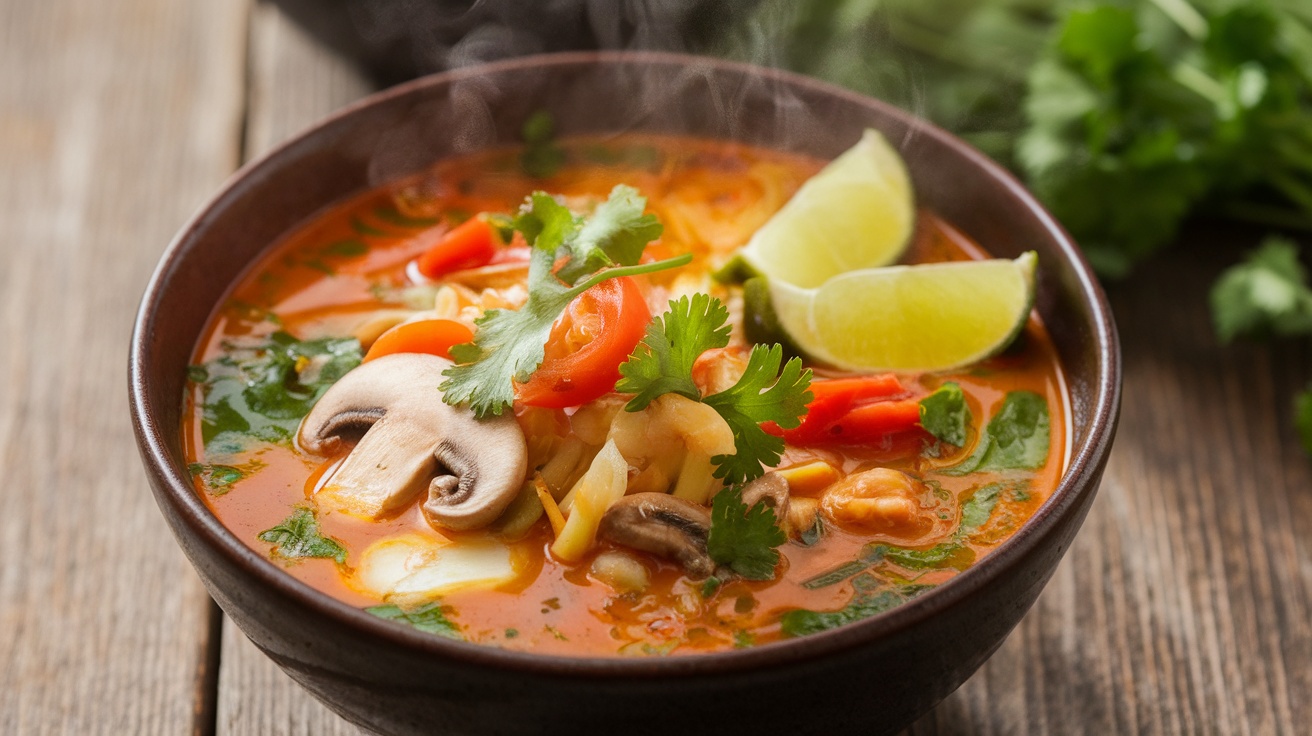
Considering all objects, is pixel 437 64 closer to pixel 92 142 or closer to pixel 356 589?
pixel 92 142

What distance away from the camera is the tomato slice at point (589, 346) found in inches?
105

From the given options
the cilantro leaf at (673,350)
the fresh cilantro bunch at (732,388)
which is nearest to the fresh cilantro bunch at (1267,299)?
the fresh cilantro bunch at (732,388)

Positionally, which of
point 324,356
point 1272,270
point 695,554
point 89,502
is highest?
point 324,356

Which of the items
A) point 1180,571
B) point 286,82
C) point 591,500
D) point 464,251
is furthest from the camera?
point 286,82

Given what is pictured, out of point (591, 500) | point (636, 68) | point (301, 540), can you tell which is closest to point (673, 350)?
point (591, 500)

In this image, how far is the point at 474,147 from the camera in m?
3.98

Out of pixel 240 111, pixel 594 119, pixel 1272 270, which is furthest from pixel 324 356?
pixel 1272 270

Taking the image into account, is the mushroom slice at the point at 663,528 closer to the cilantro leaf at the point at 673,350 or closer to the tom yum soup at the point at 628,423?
the tom yum soup at the point at 628,423

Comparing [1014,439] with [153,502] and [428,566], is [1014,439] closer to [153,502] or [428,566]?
[428,566]

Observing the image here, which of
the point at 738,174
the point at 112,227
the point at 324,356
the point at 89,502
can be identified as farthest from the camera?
the point at 112,227

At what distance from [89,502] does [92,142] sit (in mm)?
1753

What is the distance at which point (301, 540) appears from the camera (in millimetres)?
2664

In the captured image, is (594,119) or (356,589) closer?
(356,589)

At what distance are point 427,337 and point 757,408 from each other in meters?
0.83
